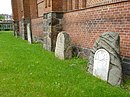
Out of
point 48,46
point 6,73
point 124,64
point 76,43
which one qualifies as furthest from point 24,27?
point 124,64

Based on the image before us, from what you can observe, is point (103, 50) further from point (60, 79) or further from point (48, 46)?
point (48, 46)

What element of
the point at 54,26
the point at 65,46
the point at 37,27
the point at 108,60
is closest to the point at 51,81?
the point at 108,60

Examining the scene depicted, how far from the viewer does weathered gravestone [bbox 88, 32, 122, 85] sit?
18.7 feet

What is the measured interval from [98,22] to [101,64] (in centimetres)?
210

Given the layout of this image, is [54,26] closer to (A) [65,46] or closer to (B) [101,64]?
(A) [65,46]

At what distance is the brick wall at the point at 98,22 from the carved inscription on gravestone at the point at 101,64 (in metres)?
0.74

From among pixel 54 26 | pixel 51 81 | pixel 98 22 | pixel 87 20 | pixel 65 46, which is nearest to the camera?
pixel 51 81

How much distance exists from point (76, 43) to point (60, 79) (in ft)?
12.3

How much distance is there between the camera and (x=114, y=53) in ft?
19.0

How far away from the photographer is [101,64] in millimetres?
6051

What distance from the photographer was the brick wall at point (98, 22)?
6354mm

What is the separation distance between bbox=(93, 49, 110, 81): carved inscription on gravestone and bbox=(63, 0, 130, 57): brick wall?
29.2 inches

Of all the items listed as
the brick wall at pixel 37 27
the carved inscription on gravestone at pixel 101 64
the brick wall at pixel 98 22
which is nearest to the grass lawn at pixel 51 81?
the carved inscription on gravestone at pixel 101 64

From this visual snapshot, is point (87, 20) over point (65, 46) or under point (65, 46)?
over
